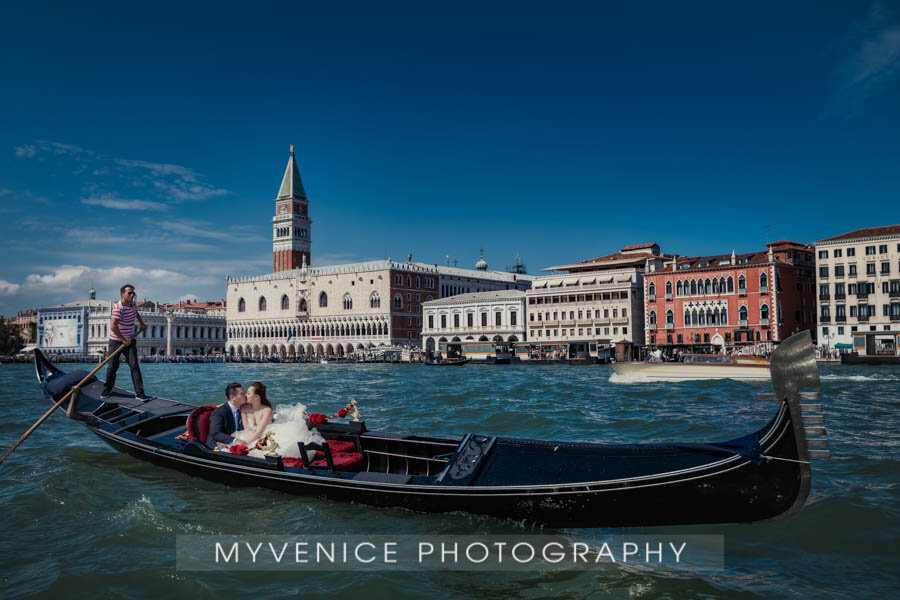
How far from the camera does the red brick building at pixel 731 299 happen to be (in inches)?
1532

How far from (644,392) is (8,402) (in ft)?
50.0

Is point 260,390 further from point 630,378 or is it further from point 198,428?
point 630,378

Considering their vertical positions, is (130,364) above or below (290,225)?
below

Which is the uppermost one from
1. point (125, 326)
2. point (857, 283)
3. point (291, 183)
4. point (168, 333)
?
point (291, 183)

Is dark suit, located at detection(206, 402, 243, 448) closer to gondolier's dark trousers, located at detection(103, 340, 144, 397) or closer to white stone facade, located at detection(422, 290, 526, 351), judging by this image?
gondolier's dark trousers, located at detection(103, 340, 144, 397)

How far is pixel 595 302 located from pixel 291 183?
4136cm

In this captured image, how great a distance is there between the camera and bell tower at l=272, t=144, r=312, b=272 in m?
74.2

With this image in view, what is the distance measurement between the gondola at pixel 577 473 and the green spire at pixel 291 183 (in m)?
71.5

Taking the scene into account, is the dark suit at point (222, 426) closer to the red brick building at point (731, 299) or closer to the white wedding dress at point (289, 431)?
the white wedding dress at point (289, 431)

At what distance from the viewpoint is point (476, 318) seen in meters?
53.5

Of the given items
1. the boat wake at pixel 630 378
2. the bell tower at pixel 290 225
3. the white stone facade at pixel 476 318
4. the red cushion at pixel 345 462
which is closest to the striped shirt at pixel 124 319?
the red cushion at pixel 345 462

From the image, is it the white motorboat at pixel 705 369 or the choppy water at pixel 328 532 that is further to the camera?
the white motorboat at pixel 705 369

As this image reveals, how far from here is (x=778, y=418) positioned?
420cm

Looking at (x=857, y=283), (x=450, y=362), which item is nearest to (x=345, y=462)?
(x=450, y=362)
